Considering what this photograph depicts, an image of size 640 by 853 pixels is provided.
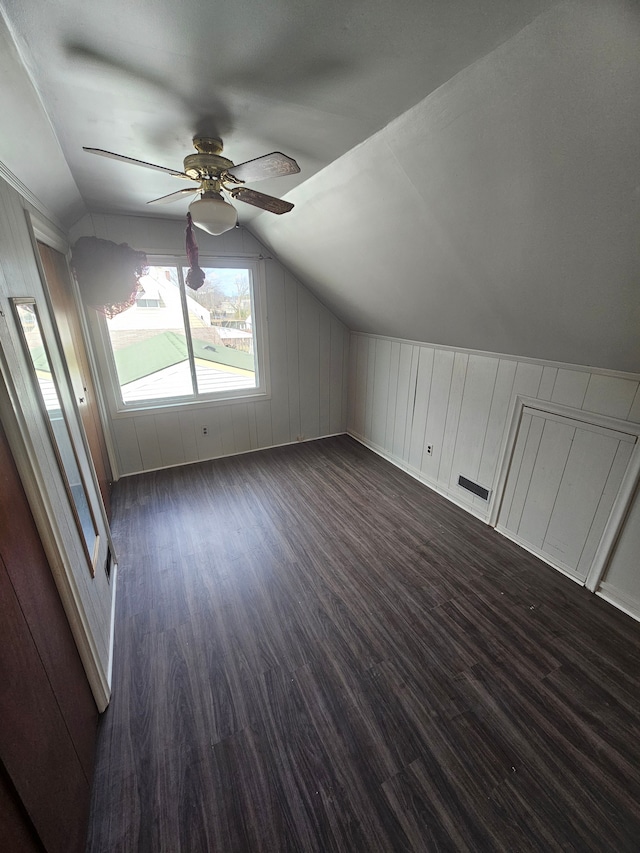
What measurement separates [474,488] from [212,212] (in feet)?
8.73

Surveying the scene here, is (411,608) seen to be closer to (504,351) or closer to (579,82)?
(504,351)

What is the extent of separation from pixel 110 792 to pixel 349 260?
313 centimetres

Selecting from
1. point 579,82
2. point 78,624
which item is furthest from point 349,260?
point 78,624

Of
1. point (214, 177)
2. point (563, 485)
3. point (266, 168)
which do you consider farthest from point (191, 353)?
point (563, 485)

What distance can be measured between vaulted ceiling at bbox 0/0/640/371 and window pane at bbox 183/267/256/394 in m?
1.24

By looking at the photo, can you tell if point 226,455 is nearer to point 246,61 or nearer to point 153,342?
point 153,342

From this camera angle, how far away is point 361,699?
1568 mm

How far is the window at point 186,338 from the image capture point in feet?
10.6

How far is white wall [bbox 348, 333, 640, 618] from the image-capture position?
1.99 meters

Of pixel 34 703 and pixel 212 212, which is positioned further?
pixel 212 212

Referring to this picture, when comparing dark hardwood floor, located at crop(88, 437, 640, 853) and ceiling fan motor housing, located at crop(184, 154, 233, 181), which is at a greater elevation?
ceiling fan motor housing, located at crop(184, 154, 233, 181)

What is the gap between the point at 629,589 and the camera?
198 centimetres

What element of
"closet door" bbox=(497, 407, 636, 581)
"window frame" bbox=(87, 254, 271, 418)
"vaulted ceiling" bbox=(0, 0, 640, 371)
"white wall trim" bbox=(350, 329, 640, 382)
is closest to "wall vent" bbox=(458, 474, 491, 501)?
"closet door" bbox=(497, 407, 636, 581)

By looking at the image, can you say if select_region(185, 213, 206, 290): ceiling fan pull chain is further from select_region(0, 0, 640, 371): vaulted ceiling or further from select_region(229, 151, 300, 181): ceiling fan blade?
select_region(229, 151, 300, 181): ceiling fan blade
